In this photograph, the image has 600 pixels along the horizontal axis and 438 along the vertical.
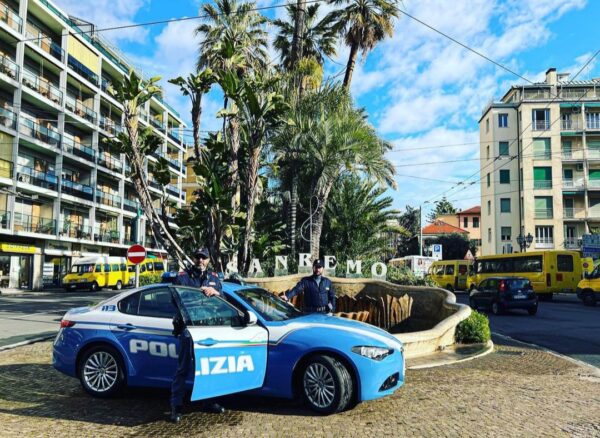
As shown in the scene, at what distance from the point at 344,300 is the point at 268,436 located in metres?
7.93

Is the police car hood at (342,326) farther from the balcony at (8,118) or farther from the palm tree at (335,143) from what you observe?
the balcony at (8,118)

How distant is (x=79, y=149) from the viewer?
4266cm

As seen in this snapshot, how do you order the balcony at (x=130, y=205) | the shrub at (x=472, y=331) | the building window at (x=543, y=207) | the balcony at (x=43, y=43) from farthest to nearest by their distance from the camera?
the balcony at (x=130, y=205) < the building window at (x=543, y=207) < the balcony at (x=43, y=43) < the shrub at (x=472, y=331)

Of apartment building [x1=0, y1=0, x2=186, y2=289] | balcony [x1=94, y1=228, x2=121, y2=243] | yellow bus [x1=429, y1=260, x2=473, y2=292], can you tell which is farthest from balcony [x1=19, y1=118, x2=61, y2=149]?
yellow bus [x1=429, y1=260, x2=473, y2=292]

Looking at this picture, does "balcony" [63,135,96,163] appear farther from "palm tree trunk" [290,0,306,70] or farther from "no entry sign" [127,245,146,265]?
"no entry sign" [127,245,146,265]

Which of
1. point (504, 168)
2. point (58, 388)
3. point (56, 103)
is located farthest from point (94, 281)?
point (504, 168)

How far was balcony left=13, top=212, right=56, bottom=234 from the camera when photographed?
3559 cm

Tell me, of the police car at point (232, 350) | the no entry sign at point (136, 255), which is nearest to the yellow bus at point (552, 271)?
the no entry sign at point (136, 255)

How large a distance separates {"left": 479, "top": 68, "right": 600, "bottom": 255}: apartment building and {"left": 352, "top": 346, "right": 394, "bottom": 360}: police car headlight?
48.0 m

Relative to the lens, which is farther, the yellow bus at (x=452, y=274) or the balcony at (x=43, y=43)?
the yellow bus at (x=452, y=274)

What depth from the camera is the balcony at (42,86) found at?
36.1 m

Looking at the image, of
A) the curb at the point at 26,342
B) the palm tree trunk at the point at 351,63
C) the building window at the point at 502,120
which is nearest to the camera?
the curb at the point at 26,342

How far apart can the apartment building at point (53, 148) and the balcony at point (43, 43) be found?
0.07m

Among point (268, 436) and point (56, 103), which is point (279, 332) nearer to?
point (268, 436)
